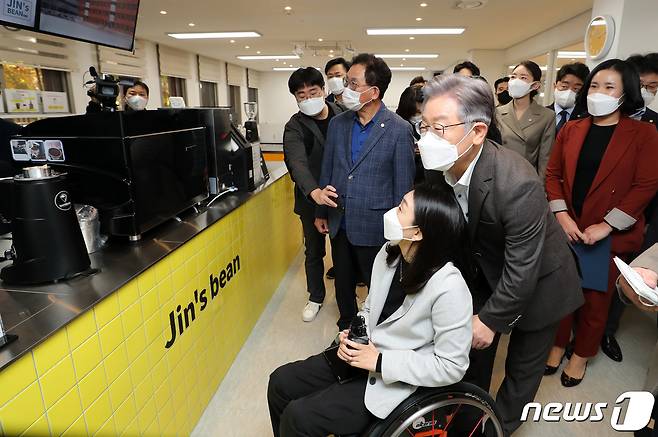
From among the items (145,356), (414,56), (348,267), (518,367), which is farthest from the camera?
(414,56)

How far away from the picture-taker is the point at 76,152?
54.9 inches

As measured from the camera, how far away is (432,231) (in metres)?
1.12

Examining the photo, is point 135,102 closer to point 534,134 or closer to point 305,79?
point 305,79

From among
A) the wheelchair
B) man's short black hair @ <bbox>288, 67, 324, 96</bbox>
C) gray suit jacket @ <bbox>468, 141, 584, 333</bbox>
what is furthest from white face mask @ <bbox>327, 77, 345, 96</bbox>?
the wheelchair

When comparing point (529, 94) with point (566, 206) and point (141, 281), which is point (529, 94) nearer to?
point (566, 206)

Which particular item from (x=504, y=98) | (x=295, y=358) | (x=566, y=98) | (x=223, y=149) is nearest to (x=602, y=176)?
(x=566, y=98)

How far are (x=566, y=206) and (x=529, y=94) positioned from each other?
2.99 ft

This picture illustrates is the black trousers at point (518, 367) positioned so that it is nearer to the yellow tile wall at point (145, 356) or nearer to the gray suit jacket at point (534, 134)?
the yellow tile wall at point (145, 356)

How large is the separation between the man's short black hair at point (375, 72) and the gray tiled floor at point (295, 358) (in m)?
1.45

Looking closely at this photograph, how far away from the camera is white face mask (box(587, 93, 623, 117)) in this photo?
1724mm

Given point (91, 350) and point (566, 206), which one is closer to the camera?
point (91, 350)

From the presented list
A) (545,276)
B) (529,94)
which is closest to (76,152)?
(545,276)

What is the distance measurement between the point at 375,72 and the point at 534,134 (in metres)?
1.14

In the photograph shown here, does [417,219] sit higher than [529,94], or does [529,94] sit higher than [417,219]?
[529,94]
